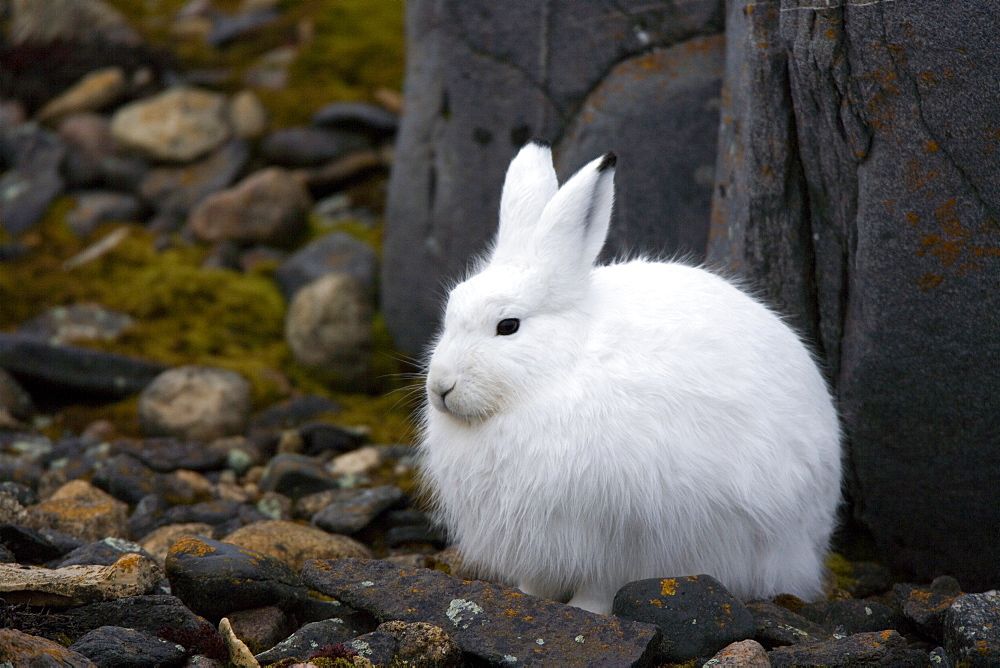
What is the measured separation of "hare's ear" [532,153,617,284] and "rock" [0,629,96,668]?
2.32m

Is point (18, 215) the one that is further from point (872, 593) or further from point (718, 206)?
point (872, 593)

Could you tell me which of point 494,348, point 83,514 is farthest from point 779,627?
point 83,514

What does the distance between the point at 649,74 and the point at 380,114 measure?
4.08 m

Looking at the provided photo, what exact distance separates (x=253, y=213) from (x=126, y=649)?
5.94m

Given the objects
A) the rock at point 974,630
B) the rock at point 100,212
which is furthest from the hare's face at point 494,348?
the rock at point 100,212

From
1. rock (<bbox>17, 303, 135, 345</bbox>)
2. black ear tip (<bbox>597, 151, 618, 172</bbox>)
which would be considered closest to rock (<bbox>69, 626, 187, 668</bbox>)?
black ear tip (<bbox>597, 151, 618, 172</bbox>)

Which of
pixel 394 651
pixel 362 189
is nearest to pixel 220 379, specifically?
pixel 362 189

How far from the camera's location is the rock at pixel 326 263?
26.9ft

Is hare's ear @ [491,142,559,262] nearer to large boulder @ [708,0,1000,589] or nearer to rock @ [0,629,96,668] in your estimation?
large boulder @ [708,0,1000,589]

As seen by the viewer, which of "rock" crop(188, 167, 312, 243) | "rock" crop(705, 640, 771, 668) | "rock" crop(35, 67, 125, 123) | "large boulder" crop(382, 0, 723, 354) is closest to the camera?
"rock" crop(705, 640, 771, 668)

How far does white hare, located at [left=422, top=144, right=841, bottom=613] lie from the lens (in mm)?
3926

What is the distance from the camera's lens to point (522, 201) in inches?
171

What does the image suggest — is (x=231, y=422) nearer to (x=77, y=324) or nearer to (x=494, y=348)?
(x=77, y=324)

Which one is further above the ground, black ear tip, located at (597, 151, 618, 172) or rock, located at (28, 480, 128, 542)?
black ear tip, located at (597, 151, 618, 172)
